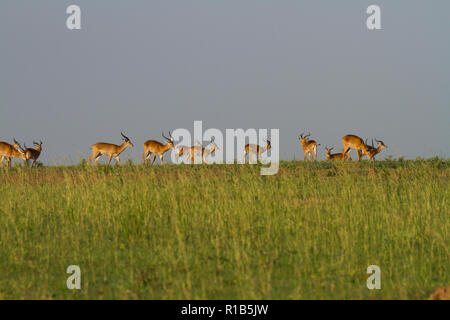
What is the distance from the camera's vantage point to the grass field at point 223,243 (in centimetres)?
696

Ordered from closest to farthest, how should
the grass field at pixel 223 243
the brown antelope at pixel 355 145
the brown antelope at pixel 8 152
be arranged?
the grass field at pixel 223 243
the brown antelope at pixel 8 152
the brown antelope at pixel 355 145

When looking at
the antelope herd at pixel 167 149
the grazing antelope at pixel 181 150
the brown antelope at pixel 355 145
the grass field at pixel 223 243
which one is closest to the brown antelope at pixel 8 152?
the antelope herd at pixel 167 149

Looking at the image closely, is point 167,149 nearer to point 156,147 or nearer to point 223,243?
point 156,147

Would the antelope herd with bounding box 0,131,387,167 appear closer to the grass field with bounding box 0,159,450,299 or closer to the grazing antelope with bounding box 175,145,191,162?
the grazing antelope with bounding box 175,145,191,162

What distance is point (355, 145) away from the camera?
3139cm

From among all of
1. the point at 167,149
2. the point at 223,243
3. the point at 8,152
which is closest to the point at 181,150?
the point at 167,149

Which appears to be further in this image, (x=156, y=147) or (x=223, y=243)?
(x=156, y=147)

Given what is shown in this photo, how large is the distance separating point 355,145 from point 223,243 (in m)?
23.8

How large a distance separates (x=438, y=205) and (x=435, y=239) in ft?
10.5

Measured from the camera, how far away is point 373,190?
1334 cm

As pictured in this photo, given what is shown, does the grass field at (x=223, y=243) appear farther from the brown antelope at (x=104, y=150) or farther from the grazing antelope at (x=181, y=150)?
the grazing antelope at (x=181, y=150)

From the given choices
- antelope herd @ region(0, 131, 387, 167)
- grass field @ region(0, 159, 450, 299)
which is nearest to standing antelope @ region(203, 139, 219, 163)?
antelope herd @ region(0, 131, 387, 167)

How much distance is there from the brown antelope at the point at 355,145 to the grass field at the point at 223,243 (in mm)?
17070
